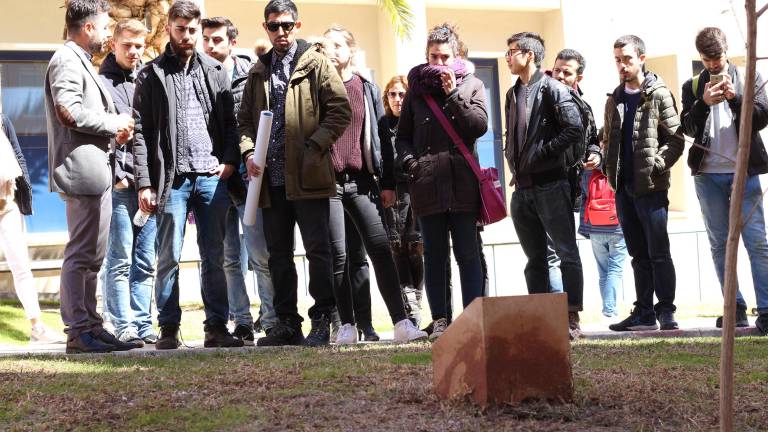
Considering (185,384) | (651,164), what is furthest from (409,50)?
(185,384)

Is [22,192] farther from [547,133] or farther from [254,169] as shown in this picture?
[547,133]

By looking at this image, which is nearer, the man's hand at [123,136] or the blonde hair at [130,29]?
the man's hand at [123,136]

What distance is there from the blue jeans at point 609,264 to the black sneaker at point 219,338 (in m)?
4.49

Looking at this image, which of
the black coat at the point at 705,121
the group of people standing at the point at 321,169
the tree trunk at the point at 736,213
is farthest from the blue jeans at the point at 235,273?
the tree trunk at the point at 736,213

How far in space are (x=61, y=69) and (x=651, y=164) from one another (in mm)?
4083

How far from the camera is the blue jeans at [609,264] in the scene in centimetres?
1102

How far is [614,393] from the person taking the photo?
5211 millimetres

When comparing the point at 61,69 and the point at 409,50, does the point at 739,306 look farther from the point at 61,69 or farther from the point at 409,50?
the point at 409,50

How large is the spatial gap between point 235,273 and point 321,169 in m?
1.49

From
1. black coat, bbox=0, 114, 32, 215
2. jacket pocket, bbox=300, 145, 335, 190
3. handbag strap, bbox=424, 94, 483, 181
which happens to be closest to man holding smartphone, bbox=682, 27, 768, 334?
handbag strap, bbox=424, 94, 483, 181

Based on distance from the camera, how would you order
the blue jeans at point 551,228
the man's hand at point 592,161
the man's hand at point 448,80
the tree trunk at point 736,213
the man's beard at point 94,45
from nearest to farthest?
the tree trunk at point 736,213
the man's beard at point 94,45
the man's hand at point 448,80
the blue jeans at point 551,228
the man's hand at point 592,161

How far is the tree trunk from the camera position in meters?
3.64

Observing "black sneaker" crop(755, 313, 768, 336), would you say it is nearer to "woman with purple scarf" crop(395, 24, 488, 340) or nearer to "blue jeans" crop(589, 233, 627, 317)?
"woman with purple scarf" crop(395, 24, 488, 340)

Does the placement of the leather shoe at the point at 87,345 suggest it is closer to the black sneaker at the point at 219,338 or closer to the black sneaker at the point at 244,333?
the black sneaker at the point at 219,338
